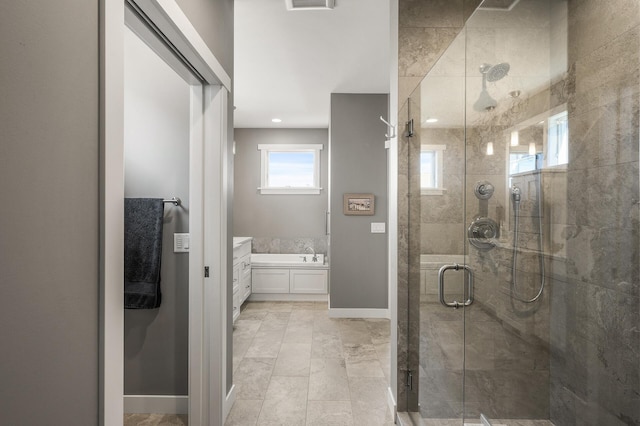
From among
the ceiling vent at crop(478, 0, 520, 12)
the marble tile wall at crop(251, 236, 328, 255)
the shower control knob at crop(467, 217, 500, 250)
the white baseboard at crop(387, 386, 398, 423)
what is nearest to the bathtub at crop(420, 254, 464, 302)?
the shower control knob at crop(467, 217, 500, 250)

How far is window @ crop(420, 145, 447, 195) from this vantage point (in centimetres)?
174

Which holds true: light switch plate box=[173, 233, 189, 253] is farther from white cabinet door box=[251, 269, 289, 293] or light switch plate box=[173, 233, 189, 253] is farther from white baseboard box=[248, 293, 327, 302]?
white baseboard box=[248, 293, 327, 302]

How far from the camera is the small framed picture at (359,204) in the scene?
424 cm

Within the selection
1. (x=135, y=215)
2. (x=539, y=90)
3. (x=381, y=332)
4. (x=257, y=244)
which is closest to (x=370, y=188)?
(x=381, y=332)

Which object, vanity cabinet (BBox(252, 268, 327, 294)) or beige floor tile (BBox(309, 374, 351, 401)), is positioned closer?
beige floor tile (BBox(309, 374, 351, 401))

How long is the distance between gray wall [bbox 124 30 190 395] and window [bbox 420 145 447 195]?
4.72 ft

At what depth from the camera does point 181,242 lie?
2180 mm

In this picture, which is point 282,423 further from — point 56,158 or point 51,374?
point 56,158

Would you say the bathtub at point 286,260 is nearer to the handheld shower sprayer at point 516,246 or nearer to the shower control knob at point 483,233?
the shower control knob at point 483,233

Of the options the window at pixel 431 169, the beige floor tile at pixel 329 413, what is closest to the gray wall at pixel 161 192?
the beige floor tile at pixel 329 413

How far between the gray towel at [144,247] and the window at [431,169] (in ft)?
5.23

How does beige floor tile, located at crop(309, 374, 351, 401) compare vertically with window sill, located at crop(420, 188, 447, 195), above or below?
below

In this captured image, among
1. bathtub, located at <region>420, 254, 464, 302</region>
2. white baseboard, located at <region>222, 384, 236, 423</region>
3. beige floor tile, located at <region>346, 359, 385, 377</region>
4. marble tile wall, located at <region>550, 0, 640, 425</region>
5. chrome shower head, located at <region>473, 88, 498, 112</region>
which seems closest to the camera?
marble tile wall, located at <region>550, 0, 640, 425</region>

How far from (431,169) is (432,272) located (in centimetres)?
55
